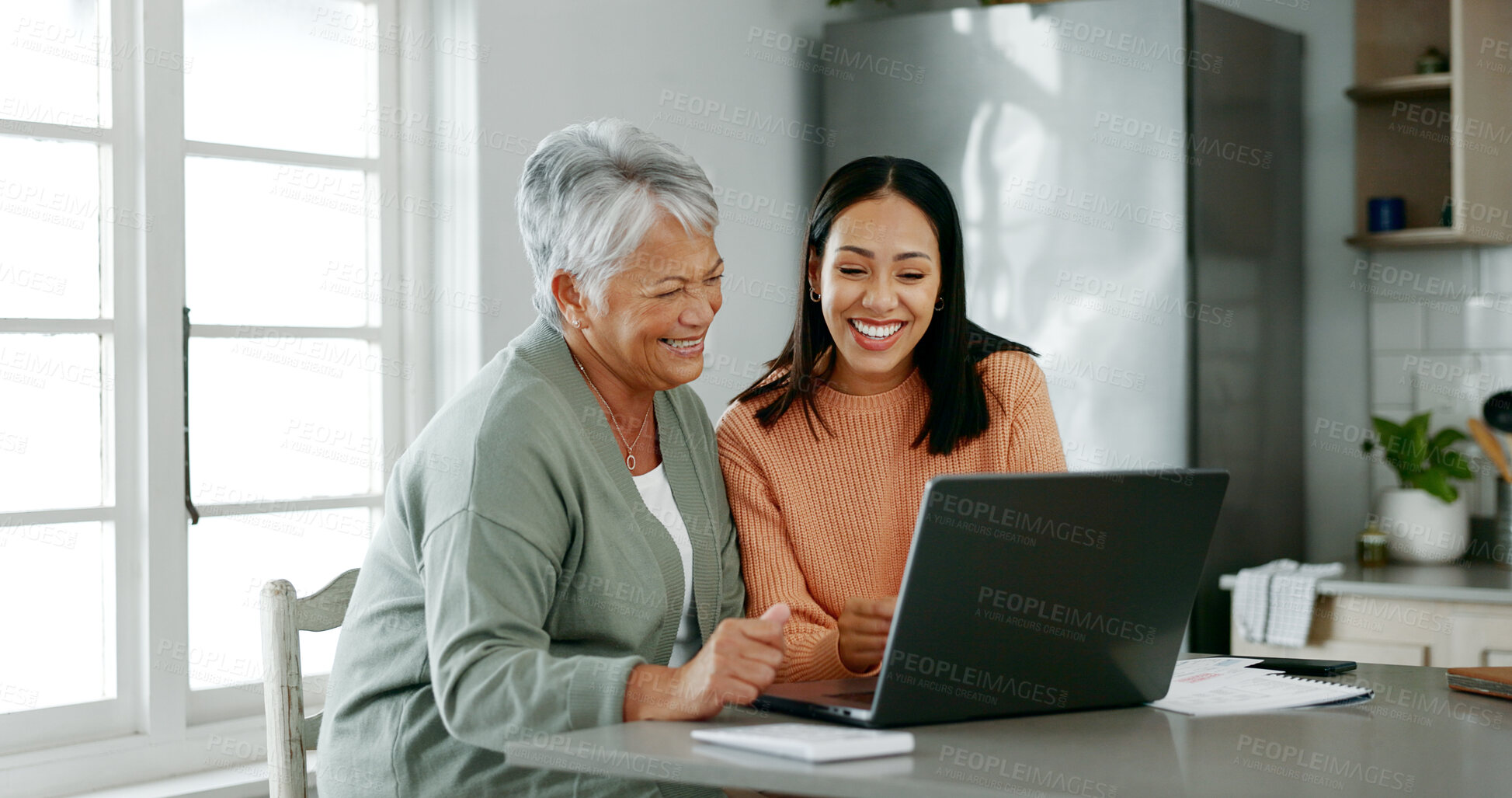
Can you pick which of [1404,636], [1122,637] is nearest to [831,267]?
[1122,637]

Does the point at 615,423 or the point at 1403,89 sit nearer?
the point at 615,423

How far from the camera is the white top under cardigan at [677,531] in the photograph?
4.78ft

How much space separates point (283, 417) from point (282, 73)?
59 centimetres

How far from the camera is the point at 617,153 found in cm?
139

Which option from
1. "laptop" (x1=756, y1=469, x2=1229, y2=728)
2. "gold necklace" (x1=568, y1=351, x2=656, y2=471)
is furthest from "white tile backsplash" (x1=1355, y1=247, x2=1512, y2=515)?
"gold necklace" (x1=568, y1=351, x2=656, y2=471)

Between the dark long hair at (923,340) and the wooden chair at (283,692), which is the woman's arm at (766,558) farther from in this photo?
the wooden chair at (283,692)

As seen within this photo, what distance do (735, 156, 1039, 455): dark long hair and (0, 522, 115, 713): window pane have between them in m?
1.08

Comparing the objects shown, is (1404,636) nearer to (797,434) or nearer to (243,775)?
(797,434)

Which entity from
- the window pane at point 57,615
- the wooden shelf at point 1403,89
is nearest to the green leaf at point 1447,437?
the wooden shelf at point 1403,89

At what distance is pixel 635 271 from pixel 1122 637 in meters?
0.61

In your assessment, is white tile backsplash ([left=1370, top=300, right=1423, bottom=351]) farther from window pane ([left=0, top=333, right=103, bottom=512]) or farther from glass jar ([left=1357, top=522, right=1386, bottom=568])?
window pane ([left=0, top=333, right=103, bottom=512])

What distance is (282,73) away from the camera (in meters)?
2.30

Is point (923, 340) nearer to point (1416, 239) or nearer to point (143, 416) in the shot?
point (143, 416)

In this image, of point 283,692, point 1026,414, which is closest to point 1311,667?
point 1026,414
